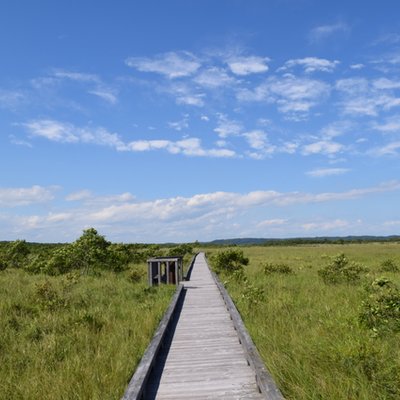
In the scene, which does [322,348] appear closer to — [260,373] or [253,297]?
[260,373]

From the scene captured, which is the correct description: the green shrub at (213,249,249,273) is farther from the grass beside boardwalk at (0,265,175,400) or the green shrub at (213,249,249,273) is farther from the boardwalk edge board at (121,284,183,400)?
the boardwalk edge board at (121,284,183,400)

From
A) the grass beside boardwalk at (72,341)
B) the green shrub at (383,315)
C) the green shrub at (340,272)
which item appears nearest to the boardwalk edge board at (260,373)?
the grass beside boardwalk at (72,341)

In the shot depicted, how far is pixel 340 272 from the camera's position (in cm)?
1623

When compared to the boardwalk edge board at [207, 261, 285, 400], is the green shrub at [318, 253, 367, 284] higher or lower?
higher

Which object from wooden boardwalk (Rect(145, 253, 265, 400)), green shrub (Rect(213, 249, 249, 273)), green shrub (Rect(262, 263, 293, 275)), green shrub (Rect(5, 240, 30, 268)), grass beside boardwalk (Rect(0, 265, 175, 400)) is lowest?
wooden boardwalk (Rect(145, 253, 265, 400))

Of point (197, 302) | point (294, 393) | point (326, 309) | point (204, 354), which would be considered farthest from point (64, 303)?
point (294, 393)

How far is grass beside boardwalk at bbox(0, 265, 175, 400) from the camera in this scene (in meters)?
5.34

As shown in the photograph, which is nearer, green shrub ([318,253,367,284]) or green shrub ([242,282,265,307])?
green shrub ([242,282,265,307])

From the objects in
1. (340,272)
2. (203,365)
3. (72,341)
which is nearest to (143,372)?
(203,365)

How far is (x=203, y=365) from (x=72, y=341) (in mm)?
2816

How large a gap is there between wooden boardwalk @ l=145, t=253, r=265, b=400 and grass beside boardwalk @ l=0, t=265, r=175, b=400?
0.49 metres

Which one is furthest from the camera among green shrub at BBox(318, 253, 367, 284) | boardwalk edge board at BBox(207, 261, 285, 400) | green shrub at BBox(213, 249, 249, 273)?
green shrub at BBox(213, 249, 249, 273)

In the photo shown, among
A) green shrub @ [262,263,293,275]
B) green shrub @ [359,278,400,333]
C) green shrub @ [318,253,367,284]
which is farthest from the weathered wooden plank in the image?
green shrub @ [262,263,293,275]

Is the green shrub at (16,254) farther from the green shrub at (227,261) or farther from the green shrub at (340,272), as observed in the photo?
the green shrub at (340,272)
